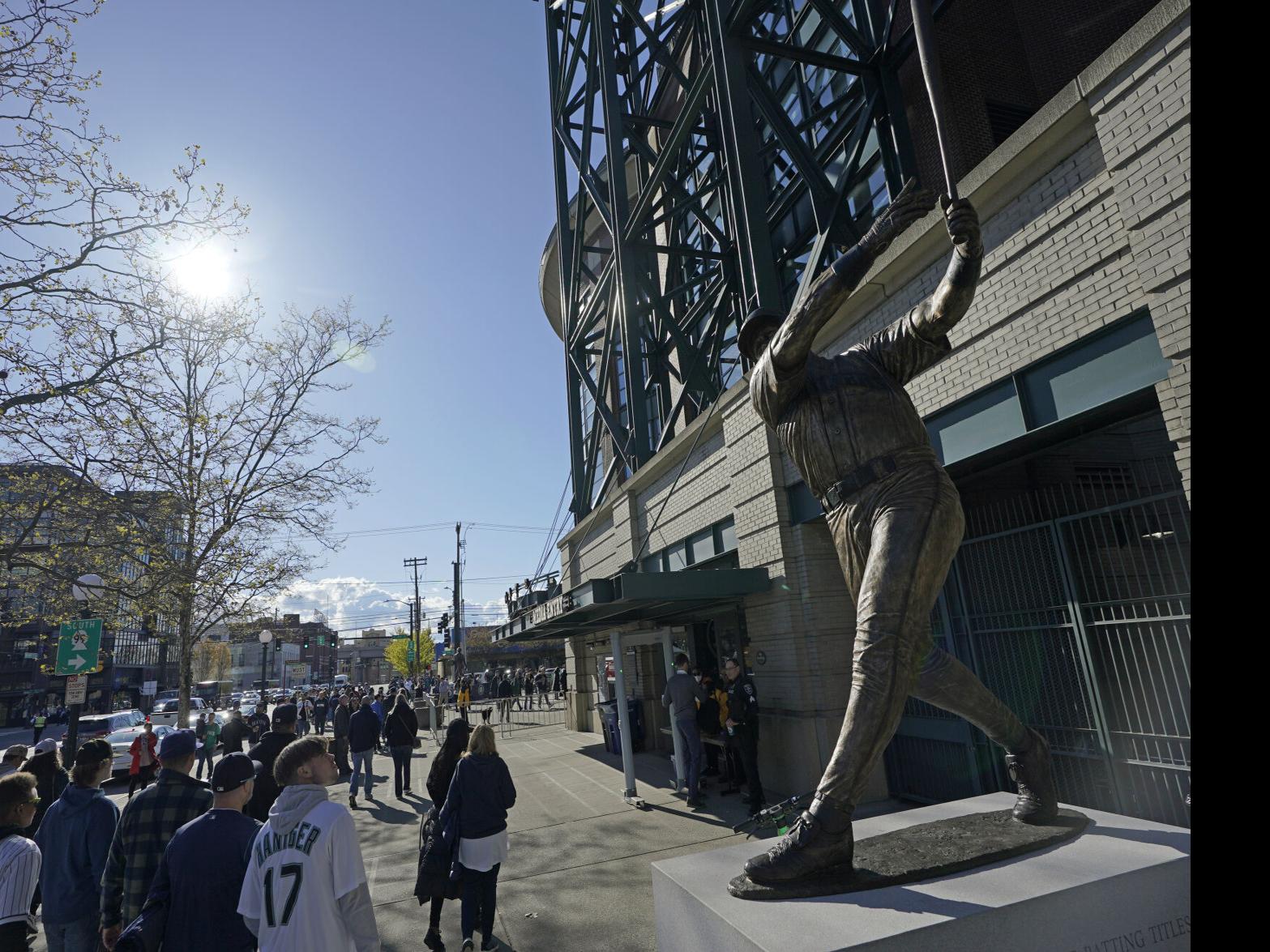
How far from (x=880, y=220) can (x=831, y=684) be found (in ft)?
23.8

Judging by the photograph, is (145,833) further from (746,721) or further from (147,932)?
(746,721)

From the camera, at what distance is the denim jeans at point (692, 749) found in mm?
9719

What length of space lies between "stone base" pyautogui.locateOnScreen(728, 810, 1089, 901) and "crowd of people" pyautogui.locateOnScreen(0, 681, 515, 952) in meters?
1.99

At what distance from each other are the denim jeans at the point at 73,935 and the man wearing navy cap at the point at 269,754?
5.70 ft

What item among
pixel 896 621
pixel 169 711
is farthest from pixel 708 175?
pixel 169 711

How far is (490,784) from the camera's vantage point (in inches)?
225

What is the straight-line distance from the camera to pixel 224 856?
12.0 ft

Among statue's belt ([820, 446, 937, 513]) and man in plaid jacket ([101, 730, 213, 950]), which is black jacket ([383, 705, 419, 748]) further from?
statue's belt ([820, 446, 937, 513])

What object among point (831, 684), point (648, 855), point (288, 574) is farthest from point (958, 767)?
point (288, 574)

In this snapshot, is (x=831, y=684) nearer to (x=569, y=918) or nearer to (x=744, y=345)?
(x=569, y=918)

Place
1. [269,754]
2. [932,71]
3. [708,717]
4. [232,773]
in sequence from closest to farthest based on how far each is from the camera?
[932,71]
[232,773]
[269,754]
[708,717]

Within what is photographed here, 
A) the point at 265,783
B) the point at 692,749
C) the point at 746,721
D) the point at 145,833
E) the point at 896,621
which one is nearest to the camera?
the point at 896,621

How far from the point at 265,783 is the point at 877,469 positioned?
653 cm

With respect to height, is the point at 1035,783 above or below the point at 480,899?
above
